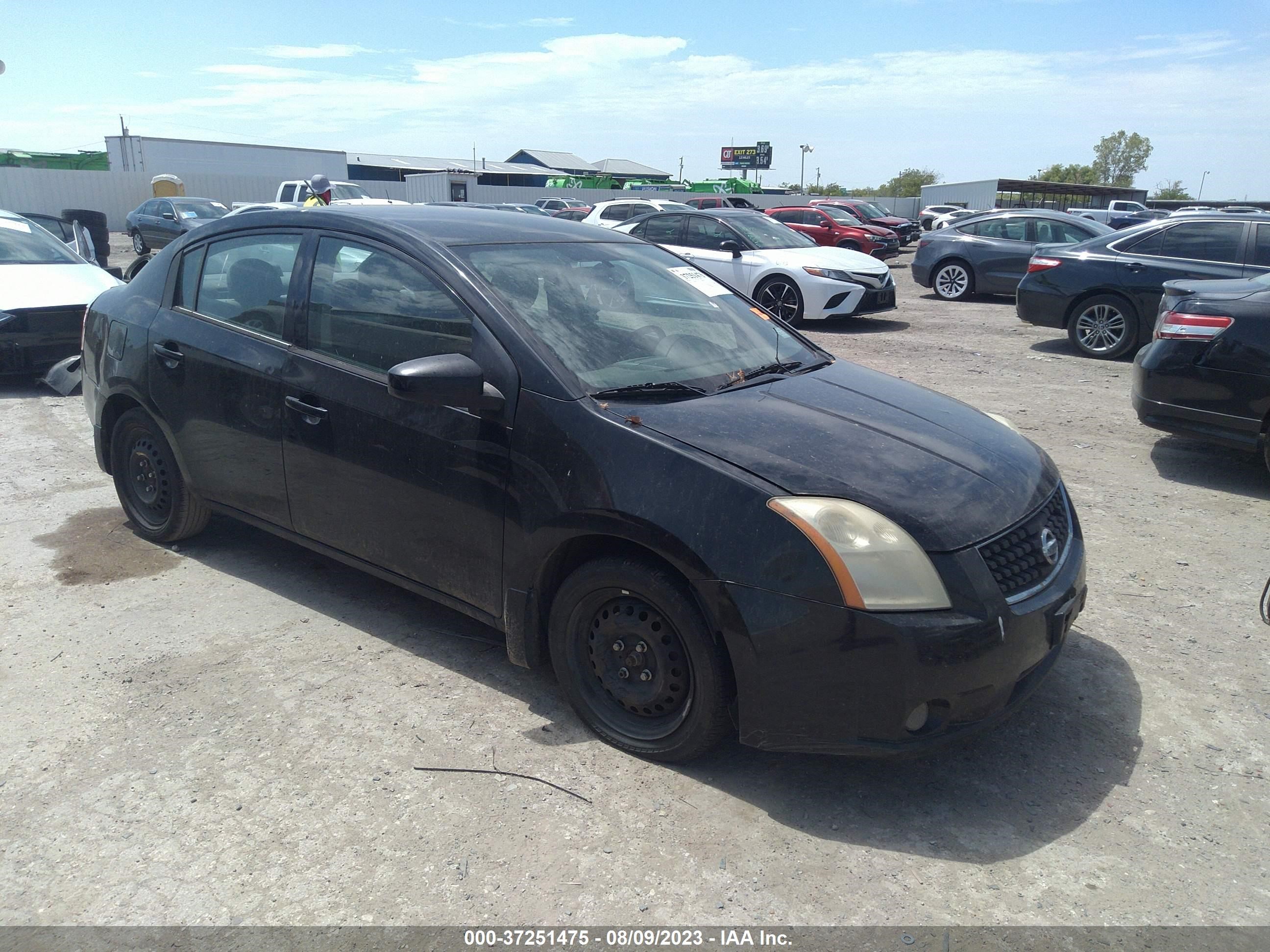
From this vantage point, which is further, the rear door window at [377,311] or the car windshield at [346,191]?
the car windshield at [346,191]

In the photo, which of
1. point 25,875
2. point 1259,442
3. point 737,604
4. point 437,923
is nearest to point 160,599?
point 25,875

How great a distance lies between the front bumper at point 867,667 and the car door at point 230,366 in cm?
222

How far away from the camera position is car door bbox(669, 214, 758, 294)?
12.6 m

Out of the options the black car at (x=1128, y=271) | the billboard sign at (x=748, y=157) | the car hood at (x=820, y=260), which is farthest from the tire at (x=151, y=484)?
the billboard sign at (x=748, y=157)

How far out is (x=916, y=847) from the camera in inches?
108

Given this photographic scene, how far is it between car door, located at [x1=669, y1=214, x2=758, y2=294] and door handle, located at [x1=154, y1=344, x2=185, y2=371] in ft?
29.3

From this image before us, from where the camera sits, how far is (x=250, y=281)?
4.21 metres

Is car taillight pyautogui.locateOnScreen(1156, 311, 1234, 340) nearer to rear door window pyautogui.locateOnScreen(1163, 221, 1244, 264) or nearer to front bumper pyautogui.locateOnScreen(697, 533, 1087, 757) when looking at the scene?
front bumper pyautogui.locateOnScreen(697, 533, 1087, 757)

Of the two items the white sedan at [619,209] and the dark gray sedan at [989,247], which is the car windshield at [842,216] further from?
the dark gray sedan at [989,247]

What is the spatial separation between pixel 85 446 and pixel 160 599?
3241 millimetres

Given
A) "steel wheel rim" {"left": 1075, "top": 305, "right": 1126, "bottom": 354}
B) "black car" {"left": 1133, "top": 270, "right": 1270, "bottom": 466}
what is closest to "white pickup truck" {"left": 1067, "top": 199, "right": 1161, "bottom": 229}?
"steel wheel rim" {"left": 1075, "top": 305, "right": 1126, "bottom": 354}

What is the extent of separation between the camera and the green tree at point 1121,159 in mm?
108125

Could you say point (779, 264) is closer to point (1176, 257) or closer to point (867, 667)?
point (1176, 257)

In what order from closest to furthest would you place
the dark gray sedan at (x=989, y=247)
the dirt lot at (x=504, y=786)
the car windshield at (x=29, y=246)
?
1. the dirt lot at (x=504, y=786)
2. the car windshield at (x=29, y=246)
3. the dark gray sedan at (x=989, y=247)
